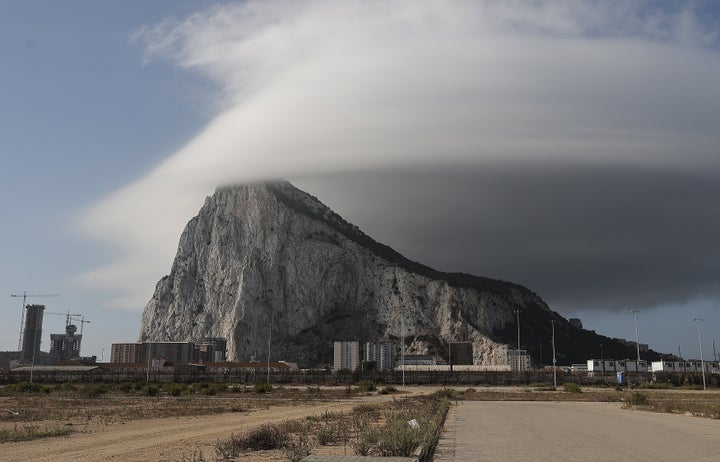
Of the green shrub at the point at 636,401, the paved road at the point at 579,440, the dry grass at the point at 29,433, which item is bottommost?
the green shrub at the point at 636,401

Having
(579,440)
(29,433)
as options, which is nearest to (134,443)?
(29,433)

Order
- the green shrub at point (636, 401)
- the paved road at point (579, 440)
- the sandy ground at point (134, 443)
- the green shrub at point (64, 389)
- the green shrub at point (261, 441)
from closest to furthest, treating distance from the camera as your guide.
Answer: the paved road at point (579, 440)
the sandy ground at point (134, 443)
the green shrub at point (261, 441)
the green shrub at point (636, 401)
the green shrub at point (64, 389)

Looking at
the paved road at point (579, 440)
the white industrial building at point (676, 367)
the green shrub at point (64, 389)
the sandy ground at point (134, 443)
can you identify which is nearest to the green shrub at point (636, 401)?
the paved road at point (579, 440)

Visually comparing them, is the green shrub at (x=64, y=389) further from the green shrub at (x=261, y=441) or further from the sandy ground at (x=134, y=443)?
the green shrub at (x=261, y=441)

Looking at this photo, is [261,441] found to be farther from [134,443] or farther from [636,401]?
[636,401]

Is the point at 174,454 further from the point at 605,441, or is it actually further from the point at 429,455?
the point at 605,441

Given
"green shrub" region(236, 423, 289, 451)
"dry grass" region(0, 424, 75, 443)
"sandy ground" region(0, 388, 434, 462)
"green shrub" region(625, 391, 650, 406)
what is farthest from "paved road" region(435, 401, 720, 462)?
"green shrub" region(625, 391, 650, 406)

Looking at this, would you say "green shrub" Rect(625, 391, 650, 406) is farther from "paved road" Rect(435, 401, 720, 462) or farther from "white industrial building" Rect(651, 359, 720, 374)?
"white industrial building" Rect(651, 359, 720, 374)

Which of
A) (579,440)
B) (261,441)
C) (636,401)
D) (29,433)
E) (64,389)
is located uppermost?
(261,441)
